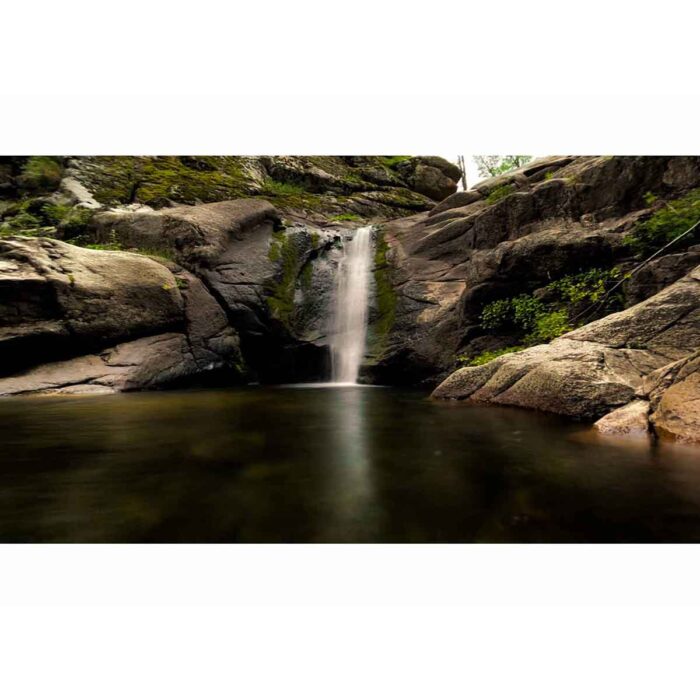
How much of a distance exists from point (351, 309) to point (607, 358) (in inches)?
326

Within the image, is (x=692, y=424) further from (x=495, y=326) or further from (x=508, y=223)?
(x=508, y=223)

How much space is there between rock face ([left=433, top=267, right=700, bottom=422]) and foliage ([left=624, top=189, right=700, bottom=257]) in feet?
5.95

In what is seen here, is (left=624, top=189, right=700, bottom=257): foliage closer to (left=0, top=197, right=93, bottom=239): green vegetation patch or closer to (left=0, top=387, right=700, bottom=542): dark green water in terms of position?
(left=0, top=387, right=700, bottom=542): dark green water

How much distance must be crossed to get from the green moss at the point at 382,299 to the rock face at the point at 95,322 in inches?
177

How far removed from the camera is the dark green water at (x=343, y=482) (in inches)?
86.2

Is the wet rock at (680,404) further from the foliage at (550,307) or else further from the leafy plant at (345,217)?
the leafy plant at (345,217)

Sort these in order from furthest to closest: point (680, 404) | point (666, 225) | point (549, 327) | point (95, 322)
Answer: point (95, 322) < point (549, 327) < point (666, 225) < point (680, 404)

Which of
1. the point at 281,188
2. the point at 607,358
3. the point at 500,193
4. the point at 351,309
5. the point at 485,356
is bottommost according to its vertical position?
the point at 485,356

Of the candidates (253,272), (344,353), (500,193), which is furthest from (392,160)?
(344,353)

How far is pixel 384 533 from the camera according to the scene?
2.16 metres

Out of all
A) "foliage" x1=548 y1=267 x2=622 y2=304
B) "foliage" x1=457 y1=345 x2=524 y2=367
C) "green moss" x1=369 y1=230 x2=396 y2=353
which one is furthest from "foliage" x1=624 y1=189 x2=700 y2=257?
"green moss" x1=369 y1=230 x2=396 y2=353

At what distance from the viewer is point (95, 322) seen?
A: 9352mm

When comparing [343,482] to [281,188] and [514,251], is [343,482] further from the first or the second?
[281,188]

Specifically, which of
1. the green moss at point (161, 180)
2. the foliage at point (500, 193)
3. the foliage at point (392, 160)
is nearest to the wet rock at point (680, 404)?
the foliage at point (500, 193)
